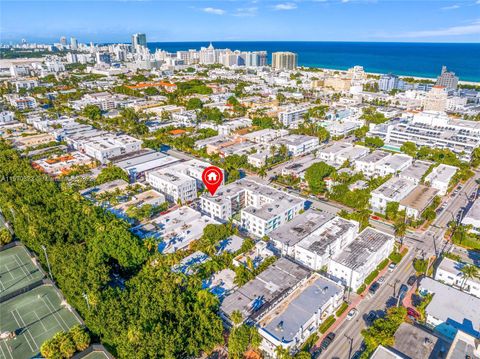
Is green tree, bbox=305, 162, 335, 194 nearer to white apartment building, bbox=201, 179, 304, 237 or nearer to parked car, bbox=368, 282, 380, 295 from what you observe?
white apartment building, bbox=201, 179, 304, 237

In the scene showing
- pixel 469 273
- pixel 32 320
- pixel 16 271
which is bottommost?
pixel 32 320

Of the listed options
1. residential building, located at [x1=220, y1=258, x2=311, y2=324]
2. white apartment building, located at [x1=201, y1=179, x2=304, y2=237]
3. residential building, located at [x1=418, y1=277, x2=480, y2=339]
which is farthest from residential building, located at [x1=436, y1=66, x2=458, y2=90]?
residential building, located at [x1=220, y1=258, x2=311, y2=324]

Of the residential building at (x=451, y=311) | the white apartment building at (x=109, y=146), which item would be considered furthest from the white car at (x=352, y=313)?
the white apartment building at (x=109, y=146)

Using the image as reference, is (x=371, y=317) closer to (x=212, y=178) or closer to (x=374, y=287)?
(x=374, y=287)

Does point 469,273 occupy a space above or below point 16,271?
above

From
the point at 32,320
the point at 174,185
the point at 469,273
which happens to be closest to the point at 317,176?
the point at 174,185

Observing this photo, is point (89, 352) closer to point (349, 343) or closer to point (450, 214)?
point (349, 343)
